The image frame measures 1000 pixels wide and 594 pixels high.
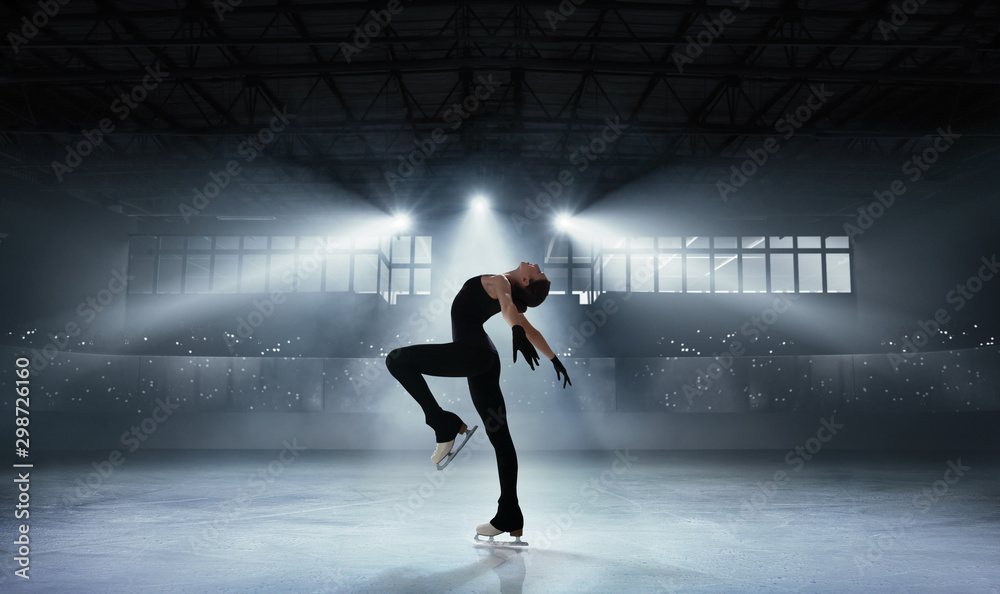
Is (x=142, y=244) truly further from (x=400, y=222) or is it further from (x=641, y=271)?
(x=641, y=271)

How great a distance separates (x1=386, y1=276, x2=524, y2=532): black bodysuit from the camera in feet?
12.8

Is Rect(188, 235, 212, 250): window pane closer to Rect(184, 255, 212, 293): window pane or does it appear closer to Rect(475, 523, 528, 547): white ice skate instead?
Rect(184, 255, 212, 293): window pane

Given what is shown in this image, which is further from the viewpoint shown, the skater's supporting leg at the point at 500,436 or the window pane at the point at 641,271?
the window pane at the point at 641,271

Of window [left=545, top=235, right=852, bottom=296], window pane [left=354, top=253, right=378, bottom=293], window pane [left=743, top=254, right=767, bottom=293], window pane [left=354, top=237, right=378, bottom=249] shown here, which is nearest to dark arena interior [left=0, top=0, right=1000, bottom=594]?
window [left=545, top=235, right=852, bottom=296]

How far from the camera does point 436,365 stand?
12.9ft

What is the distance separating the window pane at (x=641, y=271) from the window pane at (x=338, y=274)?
14.4 metres

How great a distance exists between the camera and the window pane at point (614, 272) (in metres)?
21.5

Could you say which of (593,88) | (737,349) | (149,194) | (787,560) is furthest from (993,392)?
(149,194)

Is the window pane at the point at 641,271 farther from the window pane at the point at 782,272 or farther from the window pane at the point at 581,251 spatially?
the window pane at the point at 782,272

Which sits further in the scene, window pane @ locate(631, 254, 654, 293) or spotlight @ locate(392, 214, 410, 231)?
window pane @ locate(631, 254, 654, 293)

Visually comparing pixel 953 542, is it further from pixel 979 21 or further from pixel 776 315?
pixel 776 315

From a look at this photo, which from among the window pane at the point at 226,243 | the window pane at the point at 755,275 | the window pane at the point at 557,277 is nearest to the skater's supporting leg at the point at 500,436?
the window pane at the point at 557,277

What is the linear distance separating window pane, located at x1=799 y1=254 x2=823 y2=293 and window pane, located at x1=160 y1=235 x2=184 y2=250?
19340mm

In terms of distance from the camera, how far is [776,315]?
20.2 meters
